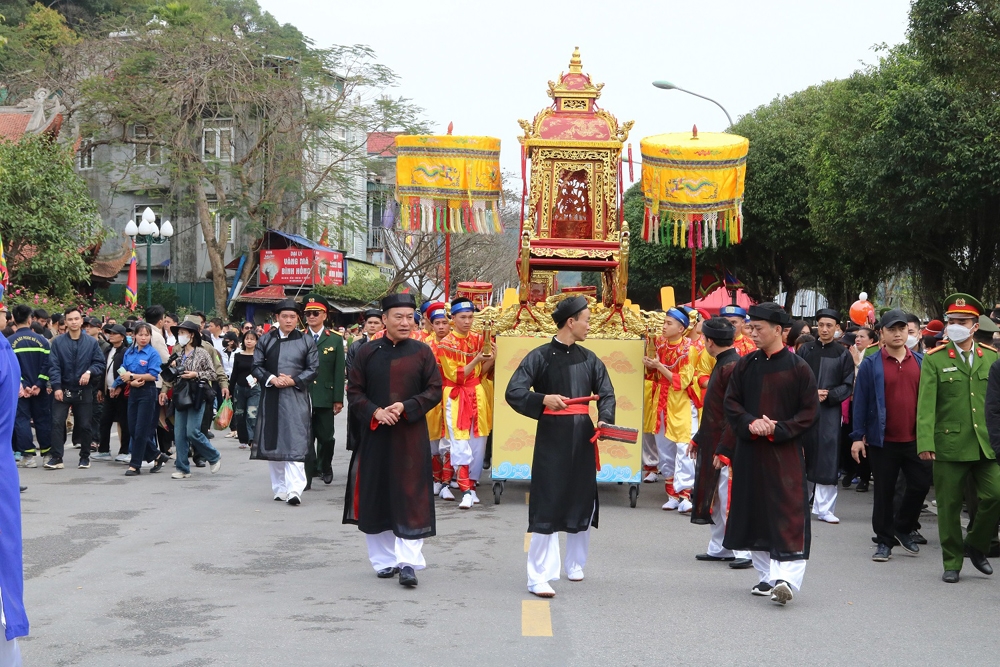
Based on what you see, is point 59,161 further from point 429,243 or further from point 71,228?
point 429,243

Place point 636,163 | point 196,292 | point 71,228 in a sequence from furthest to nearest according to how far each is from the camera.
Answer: point 196,292
point 71,228
point 636,163

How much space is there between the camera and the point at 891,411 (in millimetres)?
9266

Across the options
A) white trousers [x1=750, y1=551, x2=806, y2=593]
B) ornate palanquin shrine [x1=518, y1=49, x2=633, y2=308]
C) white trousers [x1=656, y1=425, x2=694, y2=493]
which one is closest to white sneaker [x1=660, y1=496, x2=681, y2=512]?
white trousers [x1=656, y1=425, x2=694, y2=493]

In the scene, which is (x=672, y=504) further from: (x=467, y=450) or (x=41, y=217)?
(x=41, y=217)

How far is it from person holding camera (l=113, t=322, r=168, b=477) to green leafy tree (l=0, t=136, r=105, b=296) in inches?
521

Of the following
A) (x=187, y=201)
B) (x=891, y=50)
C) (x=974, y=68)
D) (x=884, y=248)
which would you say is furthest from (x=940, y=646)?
(x=187, y=201)

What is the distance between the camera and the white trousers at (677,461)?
37.7 feet

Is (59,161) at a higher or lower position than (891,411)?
higher

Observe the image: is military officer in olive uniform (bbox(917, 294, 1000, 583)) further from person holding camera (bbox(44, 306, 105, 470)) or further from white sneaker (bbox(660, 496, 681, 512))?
person holding camera (bbox(44, 306, 105, 470))

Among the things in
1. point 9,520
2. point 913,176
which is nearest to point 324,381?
point 9,520

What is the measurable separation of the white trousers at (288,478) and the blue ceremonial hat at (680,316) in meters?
4.05

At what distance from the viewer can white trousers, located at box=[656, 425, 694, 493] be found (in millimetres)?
11492

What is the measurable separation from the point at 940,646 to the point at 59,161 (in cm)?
2573

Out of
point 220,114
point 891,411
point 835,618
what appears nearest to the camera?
point 835,618
